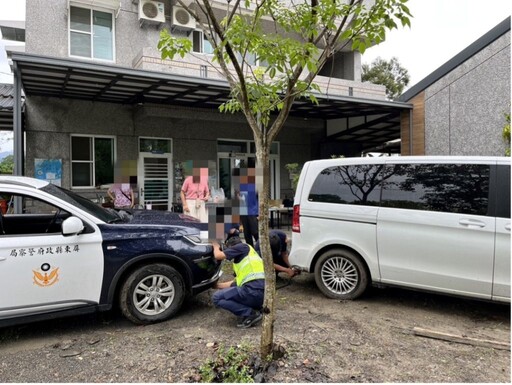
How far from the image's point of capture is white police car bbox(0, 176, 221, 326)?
353 centimetres

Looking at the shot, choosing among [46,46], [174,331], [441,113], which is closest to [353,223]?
[174,331]

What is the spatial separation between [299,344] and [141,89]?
289 inches

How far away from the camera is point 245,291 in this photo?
3930 mm

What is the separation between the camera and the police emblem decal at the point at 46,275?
11.7ft

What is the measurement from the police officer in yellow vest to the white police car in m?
0.42

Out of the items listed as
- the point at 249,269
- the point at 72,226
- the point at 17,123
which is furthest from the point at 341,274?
the point at 17,123

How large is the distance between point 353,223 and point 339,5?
2617mm

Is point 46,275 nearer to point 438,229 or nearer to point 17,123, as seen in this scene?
point 438,229

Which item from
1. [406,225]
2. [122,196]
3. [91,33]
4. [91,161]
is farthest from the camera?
[91,33]

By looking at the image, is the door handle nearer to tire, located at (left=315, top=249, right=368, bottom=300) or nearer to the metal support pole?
tire, located at (left=315, top=249, right=368, bottom=300)

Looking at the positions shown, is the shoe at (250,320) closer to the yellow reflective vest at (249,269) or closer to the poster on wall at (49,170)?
the yellow reflective vest at (249,269)

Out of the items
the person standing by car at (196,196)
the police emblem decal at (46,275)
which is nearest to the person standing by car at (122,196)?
the person standing by car at (196,196)

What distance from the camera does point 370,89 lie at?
1361cm

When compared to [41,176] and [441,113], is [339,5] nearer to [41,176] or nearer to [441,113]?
[441,113]
